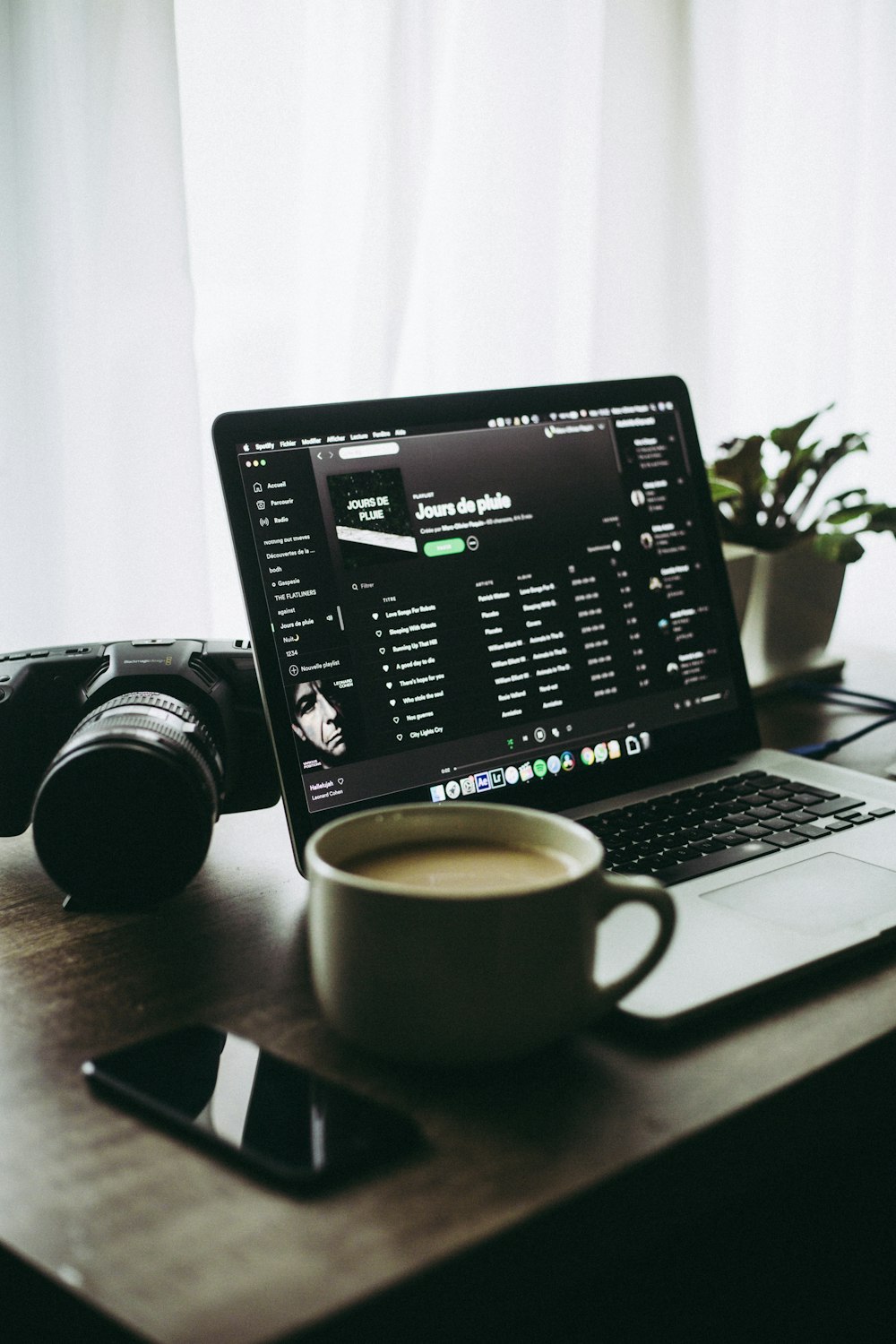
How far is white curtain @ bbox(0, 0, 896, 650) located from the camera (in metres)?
1.07

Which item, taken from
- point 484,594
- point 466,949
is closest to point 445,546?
point 484,594

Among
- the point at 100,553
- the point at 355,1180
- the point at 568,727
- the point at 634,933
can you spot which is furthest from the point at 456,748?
the point at 100,553

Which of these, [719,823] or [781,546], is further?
[781,546]

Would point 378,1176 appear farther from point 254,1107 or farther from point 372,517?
point 372,517

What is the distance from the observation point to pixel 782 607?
107 centimetres

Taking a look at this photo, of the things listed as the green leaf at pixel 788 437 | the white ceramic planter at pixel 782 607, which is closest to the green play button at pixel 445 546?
the white ceramic planter at pixel 782 607

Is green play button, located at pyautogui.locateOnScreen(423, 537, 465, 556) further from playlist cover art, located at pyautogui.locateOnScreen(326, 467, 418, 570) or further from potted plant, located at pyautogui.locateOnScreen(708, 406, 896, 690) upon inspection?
potted plant, located at pyautogui.locateOnScreen(708, 406, 896, 690)

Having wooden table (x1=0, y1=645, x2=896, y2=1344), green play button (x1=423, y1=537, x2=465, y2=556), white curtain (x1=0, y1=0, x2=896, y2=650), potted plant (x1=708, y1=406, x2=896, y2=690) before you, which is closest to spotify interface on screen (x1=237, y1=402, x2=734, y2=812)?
green play button (x1=423, y1=537, x2=465, y2=556)

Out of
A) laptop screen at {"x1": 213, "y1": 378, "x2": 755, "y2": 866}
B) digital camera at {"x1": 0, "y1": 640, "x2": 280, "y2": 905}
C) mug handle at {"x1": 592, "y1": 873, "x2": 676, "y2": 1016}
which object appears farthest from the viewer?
laptop screen at {"x1": 213, "y1": 378, "x2": 755, "y2": 866}

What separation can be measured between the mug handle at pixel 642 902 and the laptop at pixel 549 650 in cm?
6

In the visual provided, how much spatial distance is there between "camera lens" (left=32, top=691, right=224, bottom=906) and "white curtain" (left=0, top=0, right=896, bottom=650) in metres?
0.58

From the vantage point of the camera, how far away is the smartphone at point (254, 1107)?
0.40 metres

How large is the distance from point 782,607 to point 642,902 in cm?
68

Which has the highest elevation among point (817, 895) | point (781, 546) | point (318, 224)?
point (318, 224)
